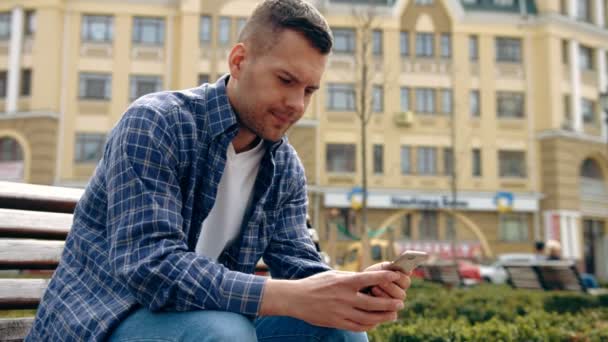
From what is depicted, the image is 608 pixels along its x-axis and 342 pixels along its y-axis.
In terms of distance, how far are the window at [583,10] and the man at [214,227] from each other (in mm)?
37041

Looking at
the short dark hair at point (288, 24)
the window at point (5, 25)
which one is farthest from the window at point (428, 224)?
the short dark hair at point (288, 24)

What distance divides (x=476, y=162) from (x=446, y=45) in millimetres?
6219

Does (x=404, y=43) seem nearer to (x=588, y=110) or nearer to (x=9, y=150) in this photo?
(x=588, y=110)

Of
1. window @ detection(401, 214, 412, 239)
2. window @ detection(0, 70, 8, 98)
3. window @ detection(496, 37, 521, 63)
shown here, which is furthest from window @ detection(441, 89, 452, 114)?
window @ detection(0, 70, 8, 98)

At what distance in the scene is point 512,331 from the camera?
13.0 feet

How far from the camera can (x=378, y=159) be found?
106ft

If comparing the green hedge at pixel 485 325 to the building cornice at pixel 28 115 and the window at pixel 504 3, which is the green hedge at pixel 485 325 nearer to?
the building cornice at pixel 28 115

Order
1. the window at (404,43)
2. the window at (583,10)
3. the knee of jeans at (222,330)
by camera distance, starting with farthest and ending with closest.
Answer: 1. the window at (583,10)
2. the window at (404,43)
3. the knee of jeans at (222,330)

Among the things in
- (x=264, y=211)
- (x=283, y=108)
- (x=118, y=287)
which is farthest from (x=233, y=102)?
(x=118, y=287)

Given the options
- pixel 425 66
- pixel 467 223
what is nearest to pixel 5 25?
pixel 425 66

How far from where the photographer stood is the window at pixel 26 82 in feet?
100

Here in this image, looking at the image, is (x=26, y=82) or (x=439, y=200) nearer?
(x=26, y=82)

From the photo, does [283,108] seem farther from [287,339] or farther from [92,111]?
[92,111]

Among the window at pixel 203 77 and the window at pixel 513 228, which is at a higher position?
the window at pixel 203 77
